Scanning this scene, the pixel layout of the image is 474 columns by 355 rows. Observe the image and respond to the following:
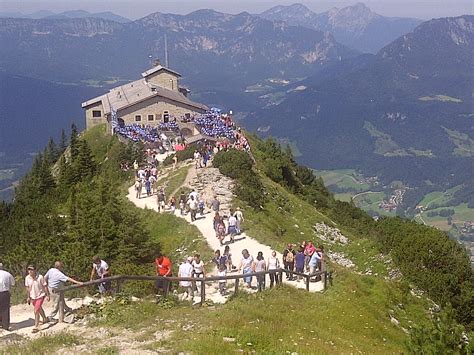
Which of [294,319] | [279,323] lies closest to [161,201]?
[294,319]

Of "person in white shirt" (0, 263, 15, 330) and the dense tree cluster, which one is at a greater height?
the dense tree cluster

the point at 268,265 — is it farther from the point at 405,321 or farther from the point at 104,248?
the point at 104,248

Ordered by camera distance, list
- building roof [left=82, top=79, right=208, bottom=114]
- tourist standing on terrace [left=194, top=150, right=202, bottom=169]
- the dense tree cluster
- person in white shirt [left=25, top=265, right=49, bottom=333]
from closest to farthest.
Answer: person in white shirt [left=25, top=265, right=49, bottom=333]
the dense tree cluster
tourist standing on terrace [left=194, top=150, right=202, bottom=169]
building roof [left=82, top=79, right=208, bottom=114]

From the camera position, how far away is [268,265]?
823 inches

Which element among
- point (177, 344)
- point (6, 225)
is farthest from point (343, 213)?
point (177, 344)

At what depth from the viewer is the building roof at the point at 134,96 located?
6331 cm

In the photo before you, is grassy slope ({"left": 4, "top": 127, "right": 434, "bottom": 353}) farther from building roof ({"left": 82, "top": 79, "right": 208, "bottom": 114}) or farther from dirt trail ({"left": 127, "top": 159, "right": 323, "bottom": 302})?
building roof ({"left": 82, "top": 79, "right": 208, "bottom": 114})

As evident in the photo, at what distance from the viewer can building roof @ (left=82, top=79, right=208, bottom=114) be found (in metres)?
63.3

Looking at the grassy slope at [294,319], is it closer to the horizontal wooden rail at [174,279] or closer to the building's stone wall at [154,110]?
the horizontal wooden rail at [174,279]

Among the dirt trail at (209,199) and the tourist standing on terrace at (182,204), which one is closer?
the dirt trail at (209,199)

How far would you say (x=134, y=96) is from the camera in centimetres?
6612

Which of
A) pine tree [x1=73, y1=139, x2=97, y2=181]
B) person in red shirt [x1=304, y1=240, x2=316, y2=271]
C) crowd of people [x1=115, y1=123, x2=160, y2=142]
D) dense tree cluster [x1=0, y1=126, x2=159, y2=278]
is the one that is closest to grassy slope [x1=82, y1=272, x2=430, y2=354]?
person in red shirt [x1=304, y1=240, x2=316, y2=271]

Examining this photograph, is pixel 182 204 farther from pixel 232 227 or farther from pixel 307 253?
pixel 307 253

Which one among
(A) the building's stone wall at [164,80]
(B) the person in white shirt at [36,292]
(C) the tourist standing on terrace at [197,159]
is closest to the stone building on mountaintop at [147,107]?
(A) the building's stone wall at [164,80]
